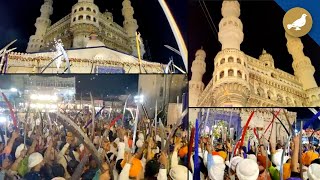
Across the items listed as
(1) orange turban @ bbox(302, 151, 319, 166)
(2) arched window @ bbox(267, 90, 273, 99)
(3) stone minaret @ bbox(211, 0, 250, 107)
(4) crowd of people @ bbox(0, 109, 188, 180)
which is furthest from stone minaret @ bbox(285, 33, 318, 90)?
(4) crowd of people @ bbox(0, 109, 188, 180)

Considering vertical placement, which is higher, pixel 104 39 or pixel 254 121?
pixel 104 39

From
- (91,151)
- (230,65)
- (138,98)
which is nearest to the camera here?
(91,151)

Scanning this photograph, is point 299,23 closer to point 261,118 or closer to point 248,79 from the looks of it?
point 248,79

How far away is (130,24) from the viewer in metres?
3.21

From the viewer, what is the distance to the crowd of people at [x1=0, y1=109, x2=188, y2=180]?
9.34 feet

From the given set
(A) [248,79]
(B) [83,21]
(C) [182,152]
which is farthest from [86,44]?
(A) [248,79]

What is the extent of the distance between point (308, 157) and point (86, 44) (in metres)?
1.70

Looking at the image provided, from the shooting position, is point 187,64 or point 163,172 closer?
point 163,172

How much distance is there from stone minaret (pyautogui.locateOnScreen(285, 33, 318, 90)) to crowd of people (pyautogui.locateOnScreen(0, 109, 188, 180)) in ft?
3.00

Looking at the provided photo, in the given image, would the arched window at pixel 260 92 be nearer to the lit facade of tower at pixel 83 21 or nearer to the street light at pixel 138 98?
the street light at pixel 138 98

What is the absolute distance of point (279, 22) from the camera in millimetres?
3191

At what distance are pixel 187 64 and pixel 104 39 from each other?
0.62m

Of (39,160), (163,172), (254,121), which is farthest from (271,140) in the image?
(39,160)

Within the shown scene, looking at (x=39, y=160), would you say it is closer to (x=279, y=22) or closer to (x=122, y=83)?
(x=122, y=83)
